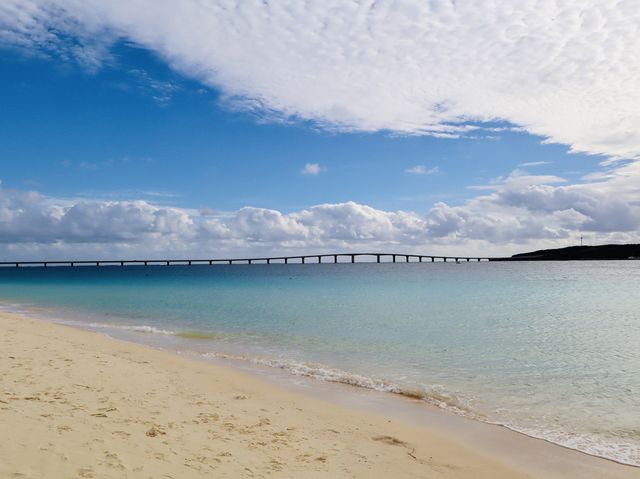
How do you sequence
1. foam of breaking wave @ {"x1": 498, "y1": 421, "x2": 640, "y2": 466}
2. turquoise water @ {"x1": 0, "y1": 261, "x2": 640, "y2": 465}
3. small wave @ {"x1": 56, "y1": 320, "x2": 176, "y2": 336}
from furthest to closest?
1. small wave @ {"x1": 56, "y1": 320, "x2": 176, "y2": 336}
2. turquoise water @ {"x1": 0, "y1": 261, "x2": 640, "y2": 465}
3. foam of breaking wave @ {"x1": 498, "y1": 421, "x2": 640, "y2": 466}

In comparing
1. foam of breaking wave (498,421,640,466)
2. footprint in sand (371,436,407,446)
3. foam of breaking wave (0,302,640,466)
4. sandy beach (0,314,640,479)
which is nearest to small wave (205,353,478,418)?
foam of breaking wave (0,302,640,466)

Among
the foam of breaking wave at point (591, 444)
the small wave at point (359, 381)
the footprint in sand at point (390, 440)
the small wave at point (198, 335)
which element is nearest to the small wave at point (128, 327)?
the small wave at point (198, 335)

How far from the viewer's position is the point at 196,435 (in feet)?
25.9

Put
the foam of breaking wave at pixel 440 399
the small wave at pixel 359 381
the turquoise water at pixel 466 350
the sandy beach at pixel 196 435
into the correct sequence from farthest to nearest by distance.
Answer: the small wave at pixel 359 381 < the turquoise water at pixel 466 350 < the foam of breaking wave at pixel 440 399 < the sandy beach at pixel 196 435

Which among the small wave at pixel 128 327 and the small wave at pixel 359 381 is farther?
the small wave at pixel 128 327

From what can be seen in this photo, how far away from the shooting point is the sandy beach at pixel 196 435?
20.7ft

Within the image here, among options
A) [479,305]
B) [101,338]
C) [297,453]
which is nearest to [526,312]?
[479,305]

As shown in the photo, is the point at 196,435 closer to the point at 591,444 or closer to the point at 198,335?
the point at 591,444

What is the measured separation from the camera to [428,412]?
1104 cm

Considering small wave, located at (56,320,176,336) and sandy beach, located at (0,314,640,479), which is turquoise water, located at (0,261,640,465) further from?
sandy beach, located at (0,314,640,479)

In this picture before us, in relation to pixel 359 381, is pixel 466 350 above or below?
below

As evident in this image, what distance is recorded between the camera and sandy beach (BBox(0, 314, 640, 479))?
6.32 metres

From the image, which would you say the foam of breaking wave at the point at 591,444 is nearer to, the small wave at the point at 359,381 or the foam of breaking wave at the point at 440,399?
the foam of breaking wave at the point at 440,399

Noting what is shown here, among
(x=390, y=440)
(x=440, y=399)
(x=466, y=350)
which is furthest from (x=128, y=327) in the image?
(x=390, y=440)
